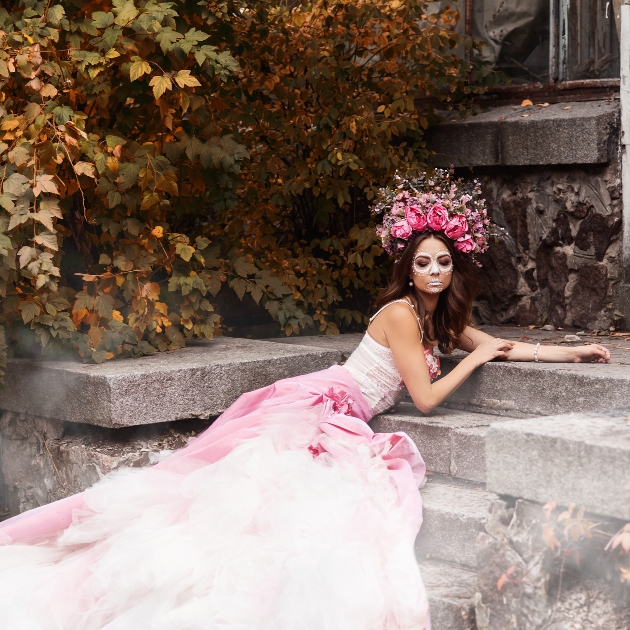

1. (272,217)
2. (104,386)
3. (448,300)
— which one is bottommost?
(104,386)

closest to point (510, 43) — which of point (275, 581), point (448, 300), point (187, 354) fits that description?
point (448, 300)

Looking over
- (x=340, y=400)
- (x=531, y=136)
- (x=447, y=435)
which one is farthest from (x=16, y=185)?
(x=531, y=136)

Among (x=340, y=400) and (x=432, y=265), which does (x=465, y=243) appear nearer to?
(x=432, y=265)

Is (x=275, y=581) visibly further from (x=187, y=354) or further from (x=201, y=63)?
(x=201, y=63)

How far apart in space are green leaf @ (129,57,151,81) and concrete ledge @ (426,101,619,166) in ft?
7.30

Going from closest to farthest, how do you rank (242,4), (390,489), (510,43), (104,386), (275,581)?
(275,581)
(390,489)
(104,386)
(242,4)
(510,43)

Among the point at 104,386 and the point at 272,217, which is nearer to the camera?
the point at 104,386

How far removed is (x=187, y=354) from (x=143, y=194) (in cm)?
71

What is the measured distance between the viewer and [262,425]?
3.53 metres

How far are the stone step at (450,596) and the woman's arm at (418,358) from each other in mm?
773

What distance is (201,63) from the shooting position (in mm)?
3732

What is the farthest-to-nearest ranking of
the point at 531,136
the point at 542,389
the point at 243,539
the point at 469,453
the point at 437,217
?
the point at 531,136 → the point at 437,217 → the point at 542,389 → the point at 469,453 → the point at 243,539

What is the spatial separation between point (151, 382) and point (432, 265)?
1.20m

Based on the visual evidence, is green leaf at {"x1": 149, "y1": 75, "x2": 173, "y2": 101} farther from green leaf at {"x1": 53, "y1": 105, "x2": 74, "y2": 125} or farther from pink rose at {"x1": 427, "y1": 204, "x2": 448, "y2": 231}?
pink rose at {"x1": 427, "y1": 204, "x2": 448, "y2": 231}
